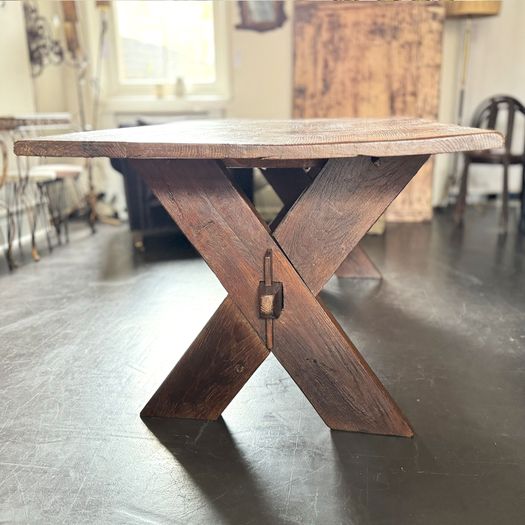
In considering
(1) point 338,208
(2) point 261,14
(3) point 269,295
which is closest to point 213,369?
(3) point 269,295

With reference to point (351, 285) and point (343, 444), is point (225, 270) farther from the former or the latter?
point (351, 285)

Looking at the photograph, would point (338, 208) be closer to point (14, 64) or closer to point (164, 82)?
point (14, 64)

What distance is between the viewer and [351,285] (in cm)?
264

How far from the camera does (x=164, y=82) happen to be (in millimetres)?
4570

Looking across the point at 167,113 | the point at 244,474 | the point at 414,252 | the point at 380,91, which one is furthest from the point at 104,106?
the point at 244,474

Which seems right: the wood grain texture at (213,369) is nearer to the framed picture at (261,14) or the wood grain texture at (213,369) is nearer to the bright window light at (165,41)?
the framed picture at (261,14)

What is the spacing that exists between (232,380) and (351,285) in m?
1.30

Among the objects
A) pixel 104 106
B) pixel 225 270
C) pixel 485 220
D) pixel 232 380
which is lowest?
pixel 485 220

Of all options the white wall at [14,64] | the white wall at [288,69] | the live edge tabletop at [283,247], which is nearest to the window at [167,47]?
the white wall at [288,69]

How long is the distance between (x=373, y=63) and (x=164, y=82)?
5.59ft

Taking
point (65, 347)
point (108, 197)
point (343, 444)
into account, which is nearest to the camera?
point (343, 444)

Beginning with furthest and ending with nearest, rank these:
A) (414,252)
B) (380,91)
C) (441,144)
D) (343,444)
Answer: (380,91), (414,252), (343,444), (441,144)

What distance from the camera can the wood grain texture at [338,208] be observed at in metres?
1.29

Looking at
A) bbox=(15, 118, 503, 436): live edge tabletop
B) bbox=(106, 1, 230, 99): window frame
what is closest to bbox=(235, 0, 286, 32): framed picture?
bbox=(106, 1, 230, 99): window frame
